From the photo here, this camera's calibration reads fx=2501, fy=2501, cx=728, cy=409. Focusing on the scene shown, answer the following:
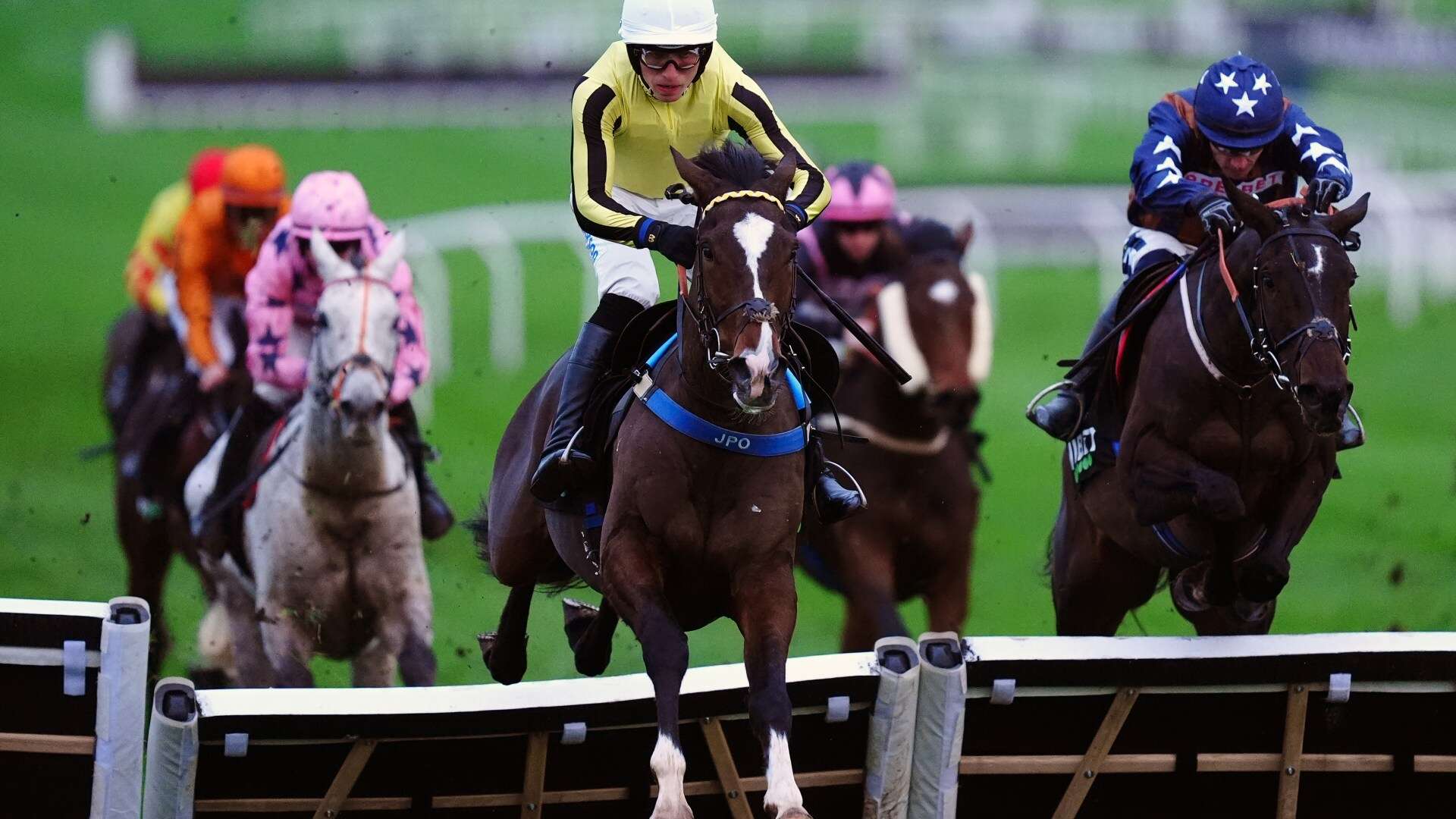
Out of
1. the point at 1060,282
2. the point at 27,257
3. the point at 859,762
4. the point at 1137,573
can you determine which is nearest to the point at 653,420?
the point at 859,762

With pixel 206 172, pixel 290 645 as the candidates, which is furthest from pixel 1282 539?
pixel 206 172

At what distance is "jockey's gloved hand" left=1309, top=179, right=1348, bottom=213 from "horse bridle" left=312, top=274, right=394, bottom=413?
2.91 meters

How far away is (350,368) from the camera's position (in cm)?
771

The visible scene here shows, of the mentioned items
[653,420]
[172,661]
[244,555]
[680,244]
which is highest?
[680,244]

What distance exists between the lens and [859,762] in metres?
5.62

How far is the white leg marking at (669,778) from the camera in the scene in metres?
5.05

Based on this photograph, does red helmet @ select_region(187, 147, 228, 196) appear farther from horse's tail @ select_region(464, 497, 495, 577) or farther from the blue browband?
the blue browband

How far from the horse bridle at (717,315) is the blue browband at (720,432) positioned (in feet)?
0.44

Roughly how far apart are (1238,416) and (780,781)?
218cm

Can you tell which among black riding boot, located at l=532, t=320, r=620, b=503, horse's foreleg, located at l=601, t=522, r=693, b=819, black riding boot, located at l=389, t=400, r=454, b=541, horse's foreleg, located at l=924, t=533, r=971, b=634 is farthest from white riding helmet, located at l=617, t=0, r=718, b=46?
horse's foreleg, located at l=924, t=533, r=971, b=634

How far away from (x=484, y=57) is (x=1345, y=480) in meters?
8.46

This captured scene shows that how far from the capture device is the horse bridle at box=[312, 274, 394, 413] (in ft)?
25.2

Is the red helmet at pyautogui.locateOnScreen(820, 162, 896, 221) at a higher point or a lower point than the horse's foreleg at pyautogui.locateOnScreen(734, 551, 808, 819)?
higher

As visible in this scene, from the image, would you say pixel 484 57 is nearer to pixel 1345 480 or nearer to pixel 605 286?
pixel 1345 480
